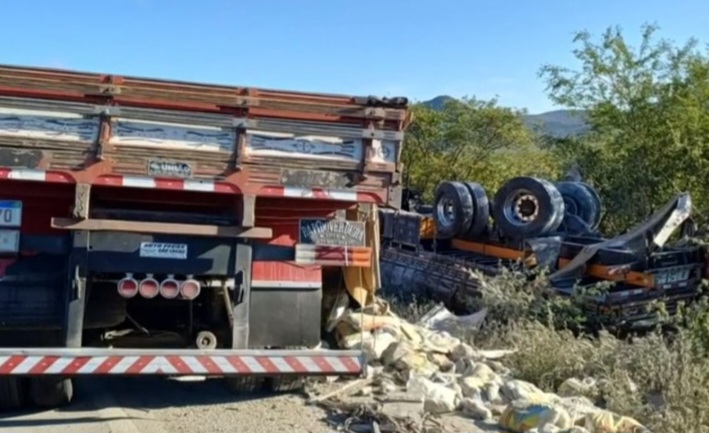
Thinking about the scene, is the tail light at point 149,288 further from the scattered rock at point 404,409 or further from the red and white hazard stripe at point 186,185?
the scattered rock at point 404,409

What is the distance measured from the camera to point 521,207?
13031mm

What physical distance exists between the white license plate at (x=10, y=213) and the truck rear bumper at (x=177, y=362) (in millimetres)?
893

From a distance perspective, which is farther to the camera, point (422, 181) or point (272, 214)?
point (422, 181)

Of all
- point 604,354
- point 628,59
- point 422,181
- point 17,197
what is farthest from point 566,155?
point 17,197

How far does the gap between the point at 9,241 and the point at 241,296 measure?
165 cm

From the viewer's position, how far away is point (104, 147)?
6.00 m

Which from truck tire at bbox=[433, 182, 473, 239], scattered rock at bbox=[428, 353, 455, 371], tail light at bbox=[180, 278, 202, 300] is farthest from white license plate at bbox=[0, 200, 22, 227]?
truck tire at bbox=[433, 182, 473, 239]

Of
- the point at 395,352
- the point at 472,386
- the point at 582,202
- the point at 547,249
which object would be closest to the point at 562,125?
the point at 582,202

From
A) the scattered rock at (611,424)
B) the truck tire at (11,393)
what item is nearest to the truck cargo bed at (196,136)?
the truck tire at (11,393)

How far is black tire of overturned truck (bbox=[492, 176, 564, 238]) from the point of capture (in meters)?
12.4

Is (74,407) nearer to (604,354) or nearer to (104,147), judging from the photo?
(104,147)

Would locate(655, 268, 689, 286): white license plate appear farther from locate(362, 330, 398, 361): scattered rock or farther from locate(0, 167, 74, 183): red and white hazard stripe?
locate(0, 167, 74, 183): red and white hazard stripe

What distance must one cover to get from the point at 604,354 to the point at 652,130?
1118 cm

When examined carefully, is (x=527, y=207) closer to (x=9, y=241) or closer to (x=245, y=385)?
(x=245, y=385)
